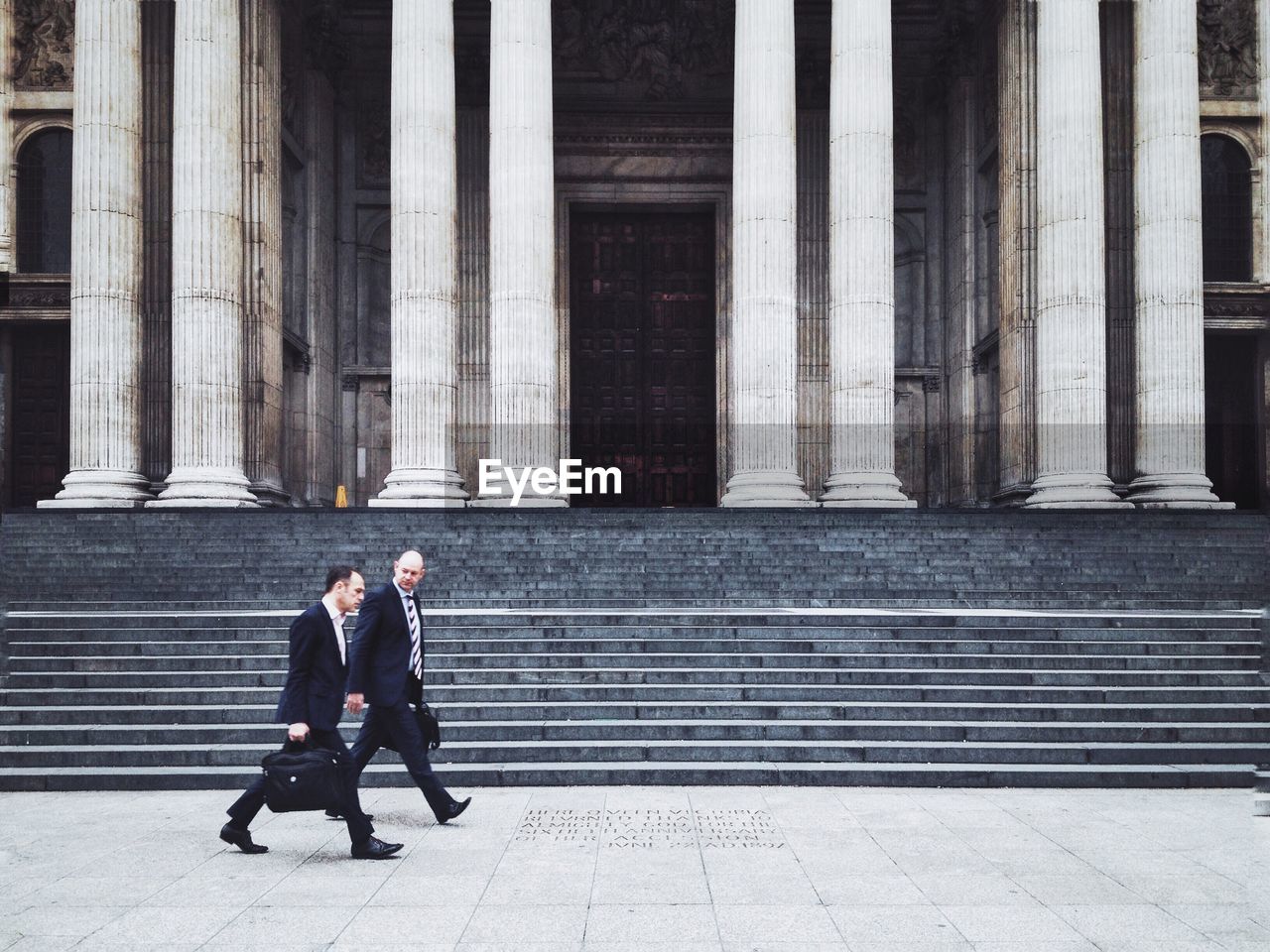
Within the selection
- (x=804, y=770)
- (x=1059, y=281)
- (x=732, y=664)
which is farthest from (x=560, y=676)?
(x=1059, y=281)

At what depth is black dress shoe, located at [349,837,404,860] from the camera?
8586 millimetres

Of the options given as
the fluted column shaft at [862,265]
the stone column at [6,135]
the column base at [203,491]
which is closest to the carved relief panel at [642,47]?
the fluted column shaft at [862,265]

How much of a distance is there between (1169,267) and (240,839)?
22354 mm

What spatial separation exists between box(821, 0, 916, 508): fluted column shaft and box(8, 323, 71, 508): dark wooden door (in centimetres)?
1768

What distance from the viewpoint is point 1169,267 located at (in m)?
24.8

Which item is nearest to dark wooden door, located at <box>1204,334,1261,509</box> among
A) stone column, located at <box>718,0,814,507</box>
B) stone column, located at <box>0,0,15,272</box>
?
stone column, located at <box>718,0,814,507</box>

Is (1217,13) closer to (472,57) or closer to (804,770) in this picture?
(472,57)

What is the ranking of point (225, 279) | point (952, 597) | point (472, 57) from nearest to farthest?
point (952, 597) → point (225, 279) → point (472, 57)

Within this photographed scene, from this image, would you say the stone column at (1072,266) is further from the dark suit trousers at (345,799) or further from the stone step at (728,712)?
the dark suit trousers at (345,799)

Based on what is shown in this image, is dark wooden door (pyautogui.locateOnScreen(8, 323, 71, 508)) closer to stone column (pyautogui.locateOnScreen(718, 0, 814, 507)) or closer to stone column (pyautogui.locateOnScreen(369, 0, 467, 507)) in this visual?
stone column (pyautogui.locateOnScreen(369, 0, 467, 507))

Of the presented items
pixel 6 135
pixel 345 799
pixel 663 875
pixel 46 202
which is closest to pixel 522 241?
pixel 46 202

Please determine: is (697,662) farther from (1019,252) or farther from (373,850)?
(1019,252)

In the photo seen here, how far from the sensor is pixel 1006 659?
1384 centimetres

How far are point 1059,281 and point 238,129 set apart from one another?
16.9 m
